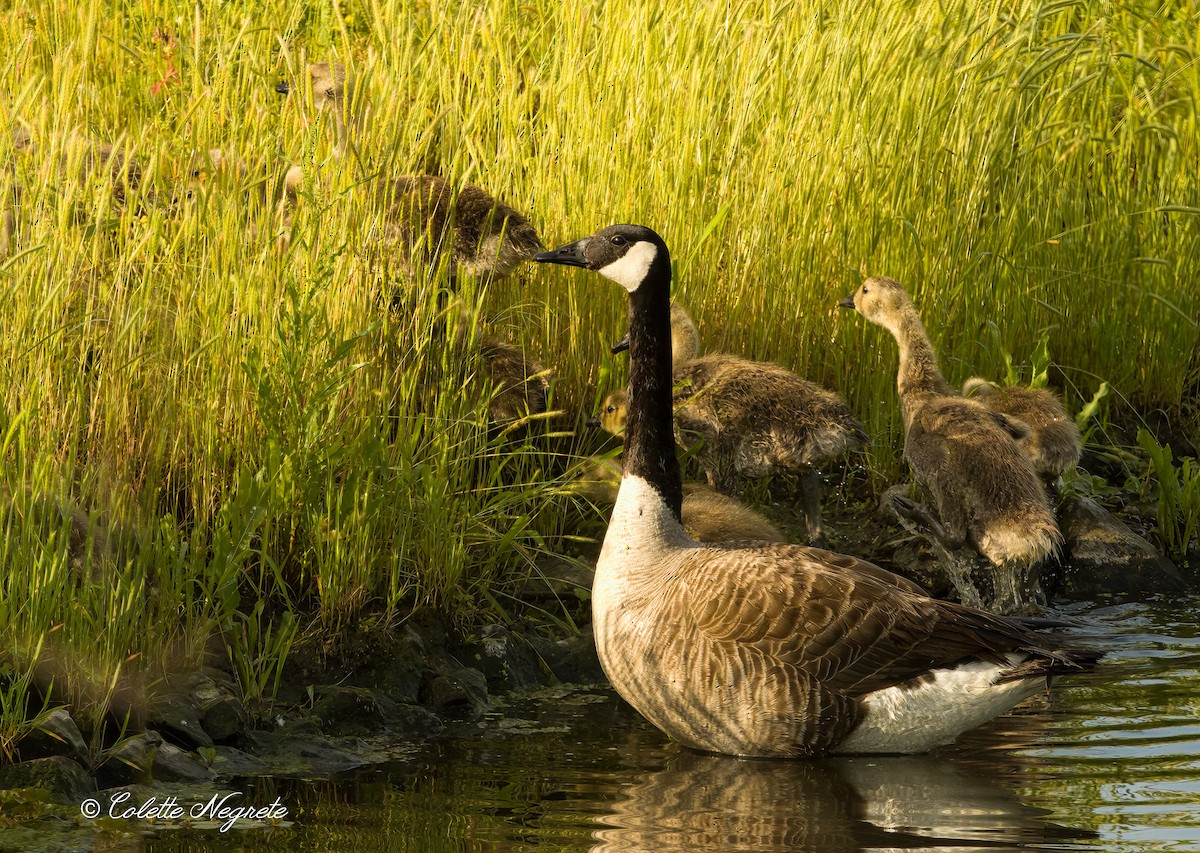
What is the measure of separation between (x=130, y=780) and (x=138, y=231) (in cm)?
248

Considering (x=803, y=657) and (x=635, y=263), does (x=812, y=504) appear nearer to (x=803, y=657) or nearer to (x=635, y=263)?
(x=635, y=263)

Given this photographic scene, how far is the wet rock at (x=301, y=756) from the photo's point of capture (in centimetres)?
536

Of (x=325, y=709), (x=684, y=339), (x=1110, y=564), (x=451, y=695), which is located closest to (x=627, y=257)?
(x=684, y=339)

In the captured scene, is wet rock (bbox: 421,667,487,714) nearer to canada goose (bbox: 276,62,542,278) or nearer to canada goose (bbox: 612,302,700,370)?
canada goose (bbox: 276,62,542,278)

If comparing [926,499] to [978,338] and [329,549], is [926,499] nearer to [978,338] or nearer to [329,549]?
[978,338]

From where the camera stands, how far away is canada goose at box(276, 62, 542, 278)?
7172 mm

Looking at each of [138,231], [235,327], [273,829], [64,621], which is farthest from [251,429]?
[273,829]

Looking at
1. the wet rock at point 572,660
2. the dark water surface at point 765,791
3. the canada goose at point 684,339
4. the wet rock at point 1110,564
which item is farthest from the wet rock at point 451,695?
the wet rock at point 1110,564

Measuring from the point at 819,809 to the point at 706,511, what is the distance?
2.33 m

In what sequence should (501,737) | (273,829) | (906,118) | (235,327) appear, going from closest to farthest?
(273,829) < (501,737) < (235,327) < (906,118)

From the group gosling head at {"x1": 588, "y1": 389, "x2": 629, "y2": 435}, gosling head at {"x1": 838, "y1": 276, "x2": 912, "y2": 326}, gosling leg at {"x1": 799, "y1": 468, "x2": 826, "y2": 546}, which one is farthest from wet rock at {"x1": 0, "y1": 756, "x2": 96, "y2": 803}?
gosling head at {"x1": 838, "y1": 276, "x2": 912, "y2": 326}

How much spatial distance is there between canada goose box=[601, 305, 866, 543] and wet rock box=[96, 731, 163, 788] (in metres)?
3.11

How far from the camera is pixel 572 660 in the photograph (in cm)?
682

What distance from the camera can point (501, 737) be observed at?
5.87 m
